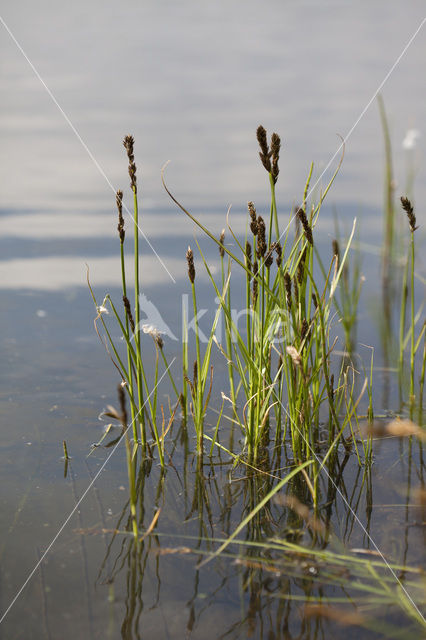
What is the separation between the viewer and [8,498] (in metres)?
1.71

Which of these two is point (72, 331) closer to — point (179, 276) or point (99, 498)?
point (179, 276)

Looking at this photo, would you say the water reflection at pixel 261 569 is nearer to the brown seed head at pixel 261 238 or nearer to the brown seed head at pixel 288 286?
the brown seed head at pixel 288 286

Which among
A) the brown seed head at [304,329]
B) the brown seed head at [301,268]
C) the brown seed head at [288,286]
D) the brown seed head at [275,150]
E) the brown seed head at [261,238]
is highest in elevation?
the brown seed head at [275,150]

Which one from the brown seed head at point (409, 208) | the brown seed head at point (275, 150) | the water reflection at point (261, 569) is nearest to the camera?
the water reflection at point (261, 569)

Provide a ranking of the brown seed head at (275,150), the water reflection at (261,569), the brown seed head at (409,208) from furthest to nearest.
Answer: the brown seed head at (409,208), the brown seed head at (275,150), the water reflection at (261,569)

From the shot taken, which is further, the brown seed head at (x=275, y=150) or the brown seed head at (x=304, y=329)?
the brown seed head at (x=304, y=329)

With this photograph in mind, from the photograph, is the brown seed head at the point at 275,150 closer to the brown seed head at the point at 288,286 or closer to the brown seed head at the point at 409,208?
the brown seed head at the point at 288,286

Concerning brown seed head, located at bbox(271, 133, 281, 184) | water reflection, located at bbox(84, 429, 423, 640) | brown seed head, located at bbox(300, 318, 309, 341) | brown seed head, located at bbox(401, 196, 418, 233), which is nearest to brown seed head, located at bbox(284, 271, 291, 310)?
brown seed head, located at bbox(300, 318, 309, 341)

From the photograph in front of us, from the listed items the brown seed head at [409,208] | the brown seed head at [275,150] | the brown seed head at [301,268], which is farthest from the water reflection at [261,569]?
the brown seed head at [275,150]

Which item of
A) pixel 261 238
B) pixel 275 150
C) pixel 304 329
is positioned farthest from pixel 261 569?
pixel 275 150

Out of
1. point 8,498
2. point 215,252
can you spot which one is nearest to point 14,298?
point 215,252

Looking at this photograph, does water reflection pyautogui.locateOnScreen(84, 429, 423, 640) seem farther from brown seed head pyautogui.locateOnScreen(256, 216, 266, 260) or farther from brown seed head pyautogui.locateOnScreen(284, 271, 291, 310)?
brown seed head pyautogui.locateOnScreen(256, 216, 266, 260)

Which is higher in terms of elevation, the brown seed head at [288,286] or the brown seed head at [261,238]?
the brown seed head at [261,238]

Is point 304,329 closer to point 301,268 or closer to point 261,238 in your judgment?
point 301,268
